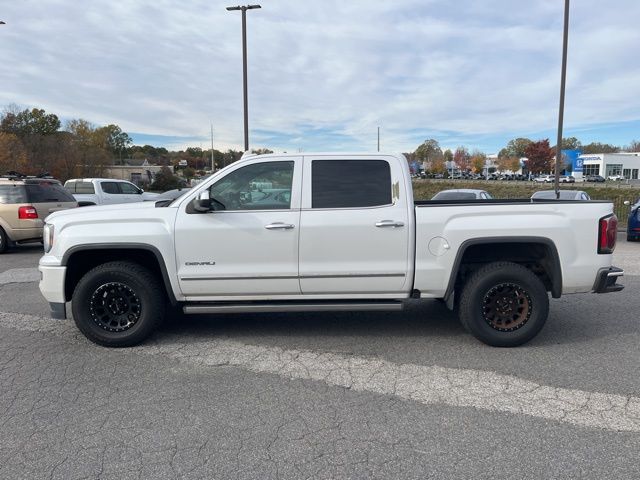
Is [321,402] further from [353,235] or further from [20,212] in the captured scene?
[20,212]

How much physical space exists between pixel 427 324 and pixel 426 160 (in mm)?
116223

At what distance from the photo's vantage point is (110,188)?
664 inches

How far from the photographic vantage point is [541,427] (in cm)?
321

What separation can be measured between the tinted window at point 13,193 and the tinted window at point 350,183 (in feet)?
30.7

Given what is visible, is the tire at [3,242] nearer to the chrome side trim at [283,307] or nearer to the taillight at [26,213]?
the taillight at [26,213]

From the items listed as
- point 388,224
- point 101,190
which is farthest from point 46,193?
point 388,224

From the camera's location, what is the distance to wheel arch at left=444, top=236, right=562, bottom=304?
455cm

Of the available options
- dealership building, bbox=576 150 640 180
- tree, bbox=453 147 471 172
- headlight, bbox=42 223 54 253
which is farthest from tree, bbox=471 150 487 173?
headlight, bbox=42 223 54 253

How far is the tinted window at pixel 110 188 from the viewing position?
54.7 feet

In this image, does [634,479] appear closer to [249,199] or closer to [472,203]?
[472,203]

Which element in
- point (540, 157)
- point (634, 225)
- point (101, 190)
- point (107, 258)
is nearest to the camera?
point (107, 258)

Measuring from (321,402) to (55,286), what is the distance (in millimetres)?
2914

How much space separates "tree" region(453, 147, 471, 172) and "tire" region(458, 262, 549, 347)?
114m

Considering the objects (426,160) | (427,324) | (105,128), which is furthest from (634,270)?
(105,128)
